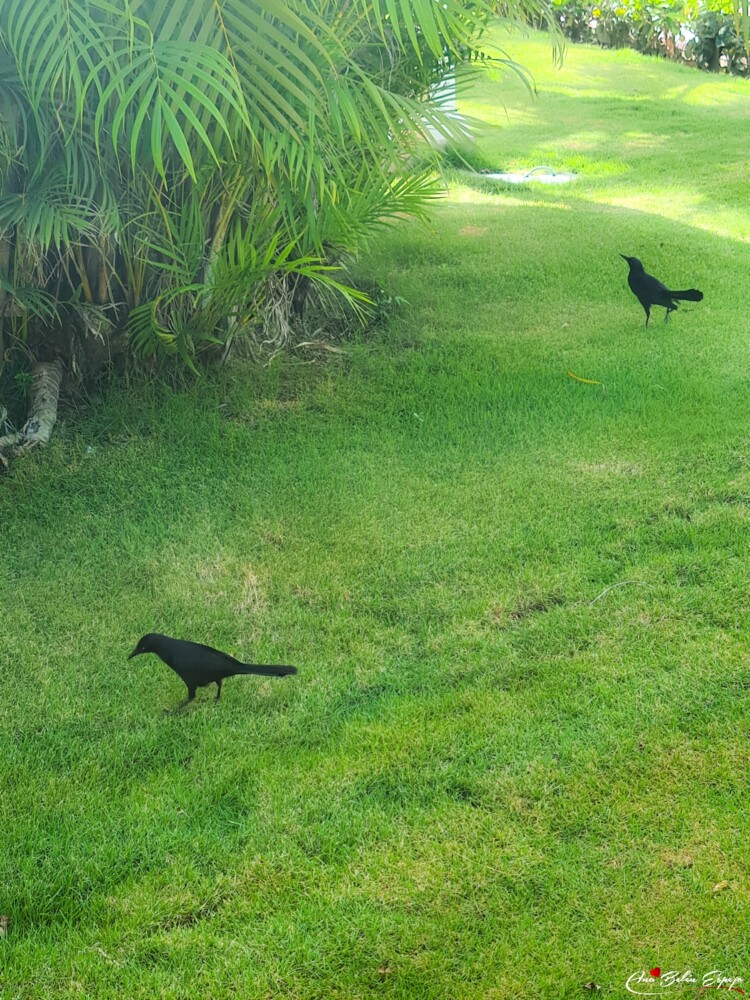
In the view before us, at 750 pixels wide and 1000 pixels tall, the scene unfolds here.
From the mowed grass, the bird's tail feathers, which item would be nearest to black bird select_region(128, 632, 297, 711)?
the bird's tail feathers

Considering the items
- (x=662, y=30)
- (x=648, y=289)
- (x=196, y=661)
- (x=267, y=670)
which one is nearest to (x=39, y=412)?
(x=196, y=661)

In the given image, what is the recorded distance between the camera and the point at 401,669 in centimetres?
307

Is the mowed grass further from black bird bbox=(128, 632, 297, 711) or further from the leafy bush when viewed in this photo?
the leafy bush

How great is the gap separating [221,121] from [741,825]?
2.19m

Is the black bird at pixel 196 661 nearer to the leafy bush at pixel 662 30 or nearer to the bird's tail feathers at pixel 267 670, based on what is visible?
the bird's tail feathers at pixel 267 670

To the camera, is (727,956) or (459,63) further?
(459,63)

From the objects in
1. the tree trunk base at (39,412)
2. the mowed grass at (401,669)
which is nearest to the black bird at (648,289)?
the mowed grass at (401,669)

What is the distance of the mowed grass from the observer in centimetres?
220

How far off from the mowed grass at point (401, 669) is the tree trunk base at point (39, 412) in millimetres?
125

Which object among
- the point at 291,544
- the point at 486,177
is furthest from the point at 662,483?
the point at 486,177

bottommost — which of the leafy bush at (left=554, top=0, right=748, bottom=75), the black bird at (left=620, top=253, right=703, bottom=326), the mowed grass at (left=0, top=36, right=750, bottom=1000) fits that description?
the mowed grass at (left=0, top=36, right=750, bottom=1000)

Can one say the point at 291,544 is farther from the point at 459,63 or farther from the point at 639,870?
the point at 459,63

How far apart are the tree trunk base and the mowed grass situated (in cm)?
13

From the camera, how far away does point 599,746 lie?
A: 2.68m
